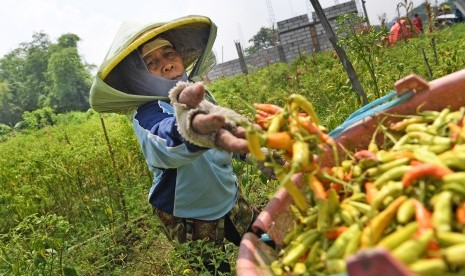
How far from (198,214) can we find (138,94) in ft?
2.83

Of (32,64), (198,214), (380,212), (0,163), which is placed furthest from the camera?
(32,64)

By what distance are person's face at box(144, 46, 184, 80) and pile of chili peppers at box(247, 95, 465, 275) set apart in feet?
3.55

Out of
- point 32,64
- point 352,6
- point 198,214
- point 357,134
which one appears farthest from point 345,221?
point 32,64

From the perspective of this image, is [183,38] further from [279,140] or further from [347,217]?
[347,217]

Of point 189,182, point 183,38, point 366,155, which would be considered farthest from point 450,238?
point 183,38

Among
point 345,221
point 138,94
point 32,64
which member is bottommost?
point 345,221

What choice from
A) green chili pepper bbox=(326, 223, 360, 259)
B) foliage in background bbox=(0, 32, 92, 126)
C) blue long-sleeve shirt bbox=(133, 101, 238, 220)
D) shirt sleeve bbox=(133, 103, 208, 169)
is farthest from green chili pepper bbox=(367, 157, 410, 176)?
foliage in background bbox=(0, 32, 92, 126)

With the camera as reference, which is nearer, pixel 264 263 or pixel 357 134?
pixel 264 263

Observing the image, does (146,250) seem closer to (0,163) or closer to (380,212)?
(380,212)

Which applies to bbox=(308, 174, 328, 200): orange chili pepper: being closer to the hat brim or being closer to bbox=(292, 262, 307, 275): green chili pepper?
bbox=(292, 262, 307, 275): green chili pepper

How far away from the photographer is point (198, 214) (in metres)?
2.62

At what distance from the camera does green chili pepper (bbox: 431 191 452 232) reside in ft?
3.62

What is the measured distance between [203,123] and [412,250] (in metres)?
0.83

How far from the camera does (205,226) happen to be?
2.69 m
